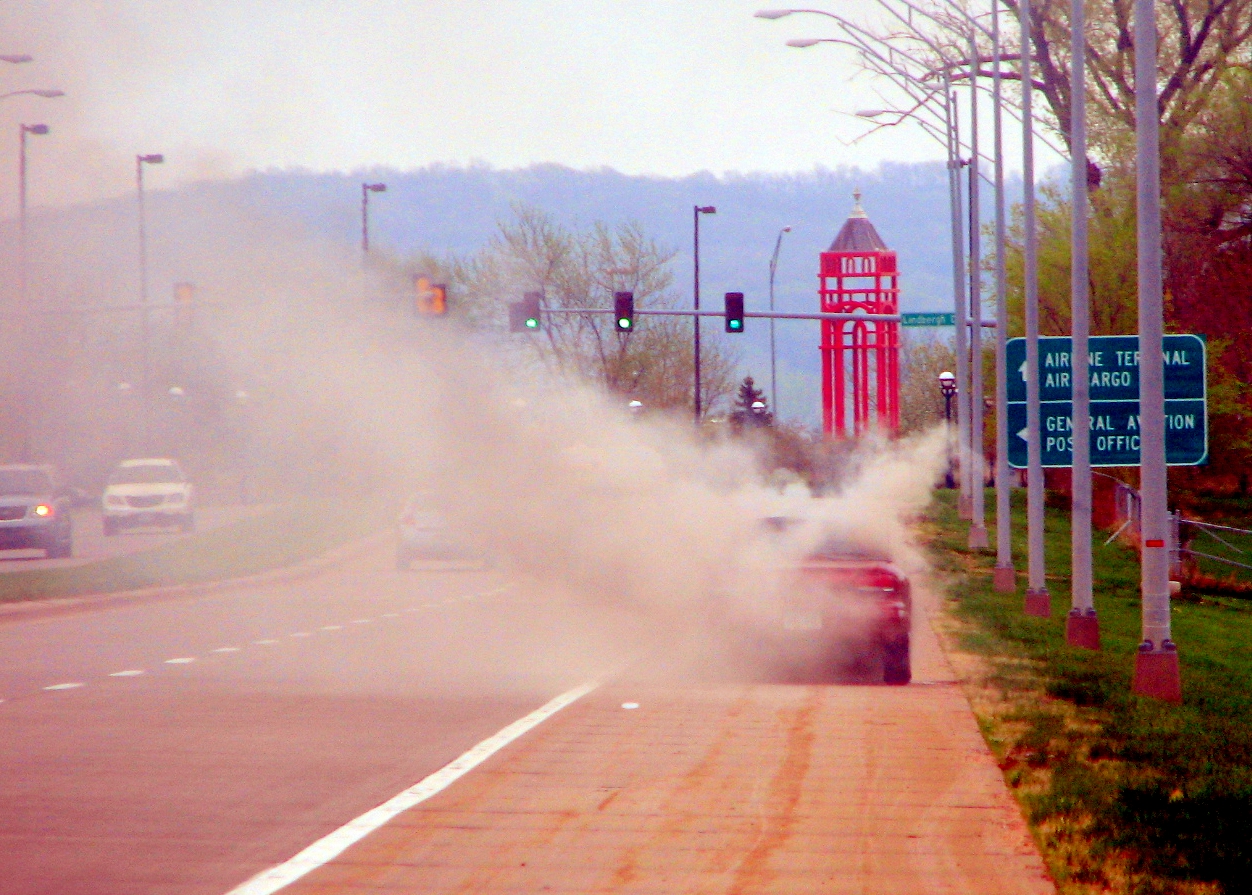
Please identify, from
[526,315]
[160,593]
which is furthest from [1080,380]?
[526,315]

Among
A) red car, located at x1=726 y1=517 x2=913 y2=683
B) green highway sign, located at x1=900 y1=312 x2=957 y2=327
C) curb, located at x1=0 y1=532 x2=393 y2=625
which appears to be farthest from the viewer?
green highway sign, located at x1=900 y1=312 x2=957 y2=327

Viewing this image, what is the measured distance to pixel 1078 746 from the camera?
10977 millimetres

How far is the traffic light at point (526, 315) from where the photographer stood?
35.2 metres

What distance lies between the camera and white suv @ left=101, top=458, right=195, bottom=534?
46344 mm

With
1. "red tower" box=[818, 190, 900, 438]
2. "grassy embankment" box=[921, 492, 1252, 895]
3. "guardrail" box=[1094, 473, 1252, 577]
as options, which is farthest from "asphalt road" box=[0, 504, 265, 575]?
"red tower" box=[818, 190, 900, 438]

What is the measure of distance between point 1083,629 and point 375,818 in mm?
12730

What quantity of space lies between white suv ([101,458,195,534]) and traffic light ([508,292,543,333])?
15.1 m

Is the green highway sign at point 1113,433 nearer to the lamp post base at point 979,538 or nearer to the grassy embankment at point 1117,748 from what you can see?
the grassy embankment at point 1117,748

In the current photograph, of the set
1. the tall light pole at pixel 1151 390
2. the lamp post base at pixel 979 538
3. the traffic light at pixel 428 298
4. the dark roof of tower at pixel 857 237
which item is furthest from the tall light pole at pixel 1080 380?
the dark roof of tower at pixel 857 237

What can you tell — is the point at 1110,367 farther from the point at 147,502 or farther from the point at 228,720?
the point at 147,502

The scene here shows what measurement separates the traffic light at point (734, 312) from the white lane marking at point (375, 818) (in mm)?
26913

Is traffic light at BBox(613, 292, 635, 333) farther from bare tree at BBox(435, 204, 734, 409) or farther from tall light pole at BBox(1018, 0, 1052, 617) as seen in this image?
tall light pole at BBox(1018, 0, 1052, 617)

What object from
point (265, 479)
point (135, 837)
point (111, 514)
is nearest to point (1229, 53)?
point (265, 479)

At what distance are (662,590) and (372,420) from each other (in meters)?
8.44
